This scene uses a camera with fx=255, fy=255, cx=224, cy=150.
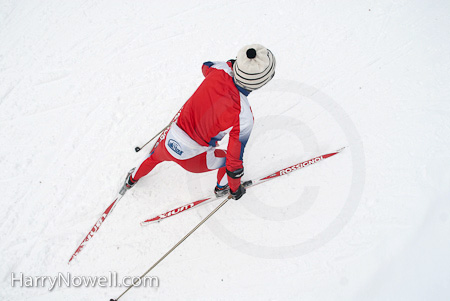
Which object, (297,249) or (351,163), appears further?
(351,163)

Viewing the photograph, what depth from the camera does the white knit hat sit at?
177 centimetres

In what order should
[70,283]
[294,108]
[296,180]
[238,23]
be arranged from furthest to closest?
[238,23] → [294,108] → [296,180] → [70,283]

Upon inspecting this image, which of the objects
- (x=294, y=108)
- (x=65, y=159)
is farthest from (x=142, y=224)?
(x=294, y=108)

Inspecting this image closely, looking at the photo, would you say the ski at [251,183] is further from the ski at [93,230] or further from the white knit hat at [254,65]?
the white knit hat at [254,65]

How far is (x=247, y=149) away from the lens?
141 inches

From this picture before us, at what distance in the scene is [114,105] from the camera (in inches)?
150

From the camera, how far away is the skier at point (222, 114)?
71.5 inches

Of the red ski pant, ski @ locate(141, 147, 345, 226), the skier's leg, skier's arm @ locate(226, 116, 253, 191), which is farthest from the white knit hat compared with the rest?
ski @ locate(141, 147, 345, 226)

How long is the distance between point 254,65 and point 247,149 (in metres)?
1.91

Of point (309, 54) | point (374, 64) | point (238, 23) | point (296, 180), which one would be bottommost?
point (296, 180)

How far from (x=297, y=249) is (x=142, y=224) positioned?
2001mm

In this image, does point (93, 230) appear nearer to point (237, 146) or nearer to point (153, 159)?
point (153, 159)

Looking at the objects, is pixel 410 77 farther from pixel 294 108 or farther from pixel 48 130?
pixel 48 130

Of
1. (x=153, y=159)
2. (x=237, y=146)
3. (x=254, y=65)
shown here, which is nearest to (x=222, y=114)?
(x=237, y=146)
